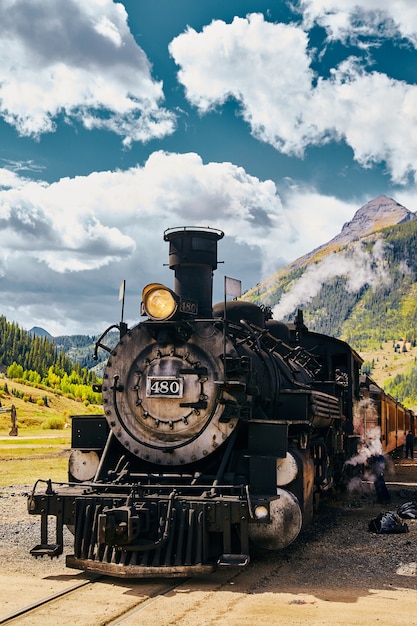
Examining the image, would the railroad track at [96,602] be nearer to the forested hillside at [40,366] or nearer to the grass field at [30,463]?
the grass field at [30,463]

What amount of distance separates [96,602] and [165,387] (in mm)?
2955

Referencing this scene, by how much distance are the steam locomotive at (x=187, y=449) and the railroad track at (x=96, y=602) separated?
0.73 ft

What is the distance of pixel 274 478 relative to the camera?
860 cm

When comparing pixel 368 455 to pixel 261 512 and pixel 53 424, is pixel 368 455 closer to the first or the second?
pixel 261 512

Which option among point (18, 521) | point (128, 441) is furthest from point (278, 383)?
point (18, 521)

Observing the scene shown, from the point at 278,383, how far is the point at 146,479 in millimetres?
2557

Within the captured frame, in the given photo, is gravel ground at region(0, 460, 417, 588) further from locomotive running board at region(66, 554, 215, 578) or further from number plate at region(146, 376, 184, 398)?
number plate at region(146, 376, 184, 398)

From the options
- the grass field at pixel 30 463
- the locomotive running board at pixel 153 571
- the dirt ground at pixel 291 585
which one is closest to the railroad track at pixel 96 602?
the dirt ground at pixel 291 585

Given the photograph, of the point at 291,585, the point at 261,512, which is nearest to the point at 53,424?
the point at 261,512

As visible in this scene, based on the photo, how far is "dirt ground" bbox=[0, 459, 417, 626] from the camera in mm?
6340

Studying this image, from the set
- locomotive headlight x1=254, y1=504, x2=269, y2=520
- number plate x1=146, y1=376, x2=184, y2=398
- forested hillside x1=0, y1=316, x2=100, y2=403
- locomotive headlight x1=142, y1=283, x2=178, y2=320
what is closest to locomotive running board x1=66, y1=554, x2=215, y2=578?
locomotive headlight x1=254, y1=504, x2=269, y2=520

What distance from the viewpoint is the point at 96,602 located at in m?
6.92

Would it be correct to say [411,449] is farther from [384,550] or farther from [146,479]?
[146,479]

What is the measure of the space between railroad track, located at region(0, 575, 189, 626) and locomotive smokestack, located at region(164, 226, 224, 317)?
4.23 meters
